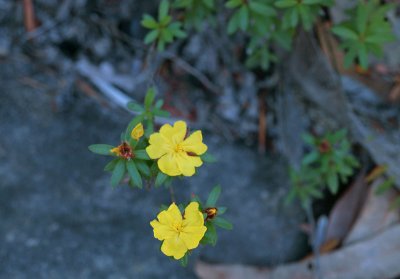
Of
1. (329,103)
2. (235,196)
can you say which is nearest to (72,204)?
(235,196)

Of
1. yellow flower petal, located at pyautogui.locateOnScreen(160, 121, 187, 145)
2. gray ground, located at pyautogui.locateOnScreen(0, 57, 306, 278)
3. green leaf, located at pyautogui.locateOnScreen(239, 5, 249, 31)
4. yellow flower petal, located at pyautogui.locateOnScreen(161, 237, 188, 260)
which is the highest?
green leaf, located at pyautogui.locateOnScreen(239, 5, 249, 31)

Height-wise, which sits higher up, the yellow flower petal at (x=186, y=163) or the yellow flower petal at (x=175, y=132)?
the yellow flower petal at (x=175, y=132)

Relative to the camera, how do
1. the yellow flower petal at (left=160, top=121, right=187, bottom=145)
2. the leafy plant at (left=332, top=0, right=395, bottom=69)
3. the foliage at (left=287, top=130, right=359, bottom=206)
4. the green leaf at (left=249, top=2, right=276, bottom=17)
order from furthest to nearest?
the foliage at (left=287, top=130, right=359, bottom=206) → the leafy plant at (left=332, top=0, right=395, bottom=69) → the green leaf at (left=249, top=2, right=276, bottom=17) → the yellow flower petal at (left=160, top=121, right=187, bottom=145)

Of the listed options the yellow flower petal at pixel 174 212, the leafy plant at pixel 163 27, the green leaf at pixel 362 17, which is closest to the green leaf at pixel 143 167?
the yellow flower petal at pixel 174 212

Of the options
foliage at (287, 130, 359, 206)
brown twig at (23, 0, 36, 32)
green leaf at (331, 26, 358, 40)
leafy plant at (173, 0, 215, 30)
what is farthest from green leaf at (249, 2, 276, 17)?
brown twig at (23, 0, 36, 32)

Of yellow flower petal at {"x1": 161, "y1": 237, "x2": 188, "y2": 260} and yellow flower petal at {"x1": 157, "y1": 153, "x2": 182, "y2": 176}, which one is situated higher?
yellow flower petal at {"x1": 157, "y1": 153, "x2": 182, "y2": 176}

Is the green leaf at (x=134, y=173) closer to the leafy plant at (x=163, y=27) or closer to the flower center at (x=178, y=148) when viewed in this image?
the flower center at (x=178, y=148)

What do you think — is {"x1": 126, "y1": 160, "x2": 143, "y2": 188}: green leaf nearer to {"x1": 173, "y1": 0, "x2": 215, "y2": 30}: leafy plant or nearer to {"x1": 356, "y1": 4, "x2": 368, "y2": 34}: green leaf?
{"x1": 173, "y1": 0, "x2": 215, "y2": 30}: leafy plant
